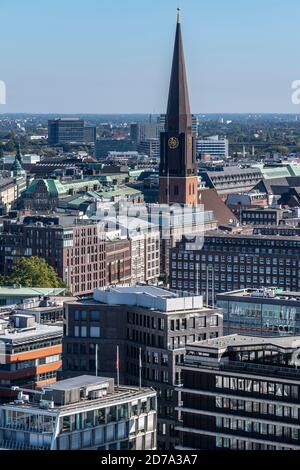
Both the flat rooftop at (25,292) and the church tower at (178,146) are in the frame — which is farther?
the church tower at (178,146)

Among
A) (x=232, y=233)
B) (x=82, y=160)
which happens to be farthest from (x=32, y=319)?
(x=82, y=160)

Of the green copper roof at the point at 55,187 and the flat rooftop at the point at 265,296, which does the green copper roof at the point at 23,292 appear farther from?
the green copper roof at the point at 55,187

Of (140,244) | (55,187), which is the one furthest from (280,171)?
(140,244)

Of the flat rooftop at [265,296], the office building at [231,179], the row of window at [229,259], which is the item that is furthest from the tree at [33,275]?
the office building at [231,179]

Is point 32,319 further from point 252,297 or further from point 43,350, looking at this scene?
point 252,297

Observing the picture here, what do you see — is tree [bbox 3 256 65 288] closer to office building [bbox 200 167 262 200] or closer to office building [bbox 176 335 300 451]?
office building [bbox 176 335 300 451]
